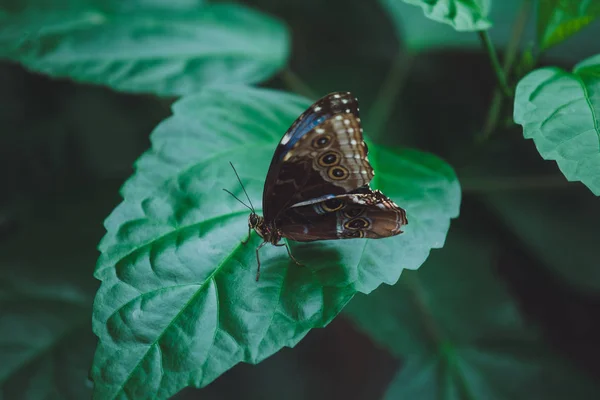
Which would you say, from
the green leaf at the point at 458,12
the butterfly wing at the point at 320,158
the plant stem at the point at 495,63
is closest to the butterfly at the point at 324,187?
the butterfly wing at the point at 320,158

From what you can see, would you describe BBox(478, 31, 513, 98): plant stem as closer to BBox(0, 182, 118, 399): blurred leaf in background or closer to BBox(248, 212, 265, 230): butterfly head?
BBox(248, 212, 265, 230): butterfly head

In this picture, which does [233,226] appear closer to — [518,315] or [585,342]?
[518,315]

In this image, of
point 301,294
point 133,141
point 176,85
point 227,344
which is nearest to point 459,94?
point 176,85

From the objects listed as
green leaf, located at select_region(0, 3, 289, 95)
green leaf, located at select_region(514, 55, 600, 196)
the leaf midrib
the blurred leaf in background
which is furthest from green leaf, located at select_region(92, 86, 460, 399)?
the blurred leaf in background

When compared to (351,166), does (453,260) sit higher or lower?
lower

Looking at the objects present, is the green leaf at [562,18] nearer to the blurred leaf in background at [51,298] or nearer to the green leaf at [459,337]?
the green leaf at [459,337]

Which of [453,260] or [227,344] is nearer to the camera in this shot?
[227,344]
